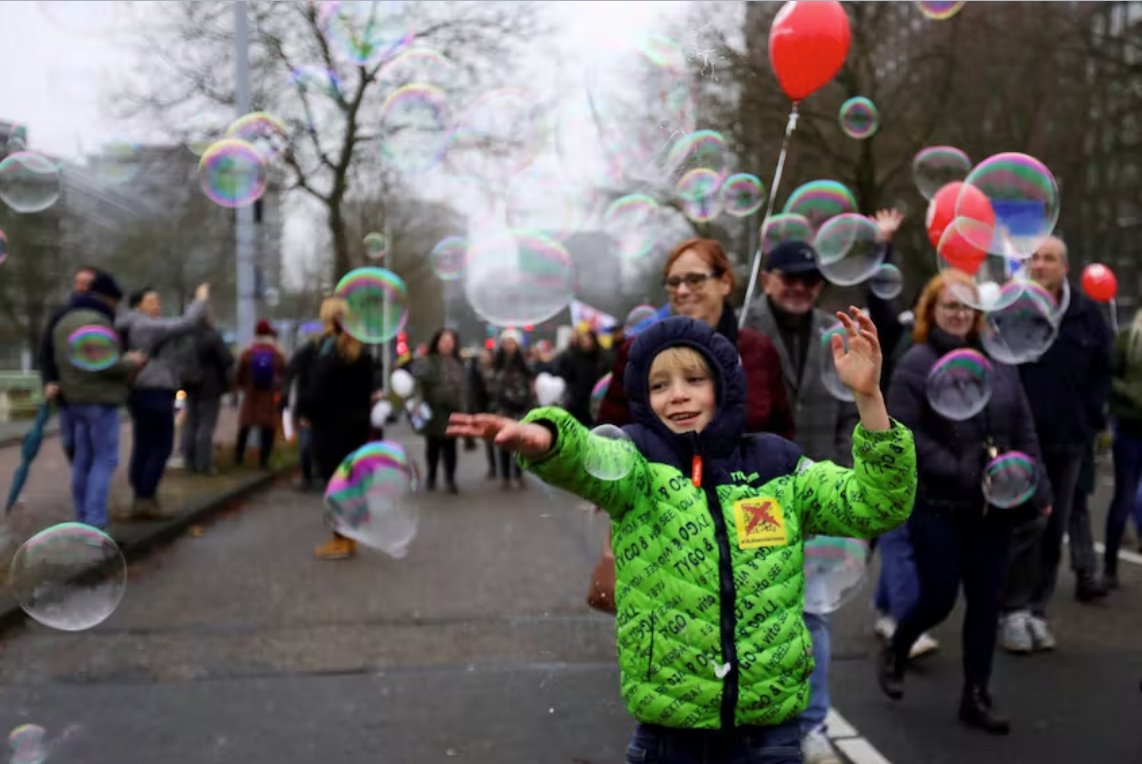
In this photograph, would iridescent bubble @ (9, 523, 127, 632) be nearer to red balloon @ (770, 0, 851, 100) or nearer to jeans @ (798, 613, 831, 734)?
jeans @ (798, 613, 831, 734)

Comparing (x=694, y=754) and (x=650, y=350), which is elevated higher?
(x=650, y=350)

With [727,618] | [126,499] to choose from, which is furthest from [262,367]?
[727,618]

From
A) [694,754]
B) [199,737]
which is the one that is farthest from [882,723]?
[199,737]

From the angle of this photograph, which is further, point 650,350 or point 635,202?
point 635,202

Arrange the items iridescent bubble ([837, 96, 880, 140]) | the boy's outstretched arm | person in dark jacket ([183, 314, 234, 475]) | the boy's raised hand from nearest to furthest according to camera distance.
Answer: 1. the boy's raised hand
2. the boy's outstretched arm
3. iridescent bubble ([837, 96, 880, 140])
4. person in dark jacket ([183, 314, 234, 475])

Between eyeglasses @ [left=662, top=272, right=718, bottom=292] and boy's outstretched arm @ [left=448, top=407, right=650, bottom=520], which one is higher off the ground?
eyeglasses @ [left=662, top=272, right=718, bottom=292]

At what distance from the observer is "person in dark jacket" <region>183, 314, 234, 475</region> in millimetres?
12578

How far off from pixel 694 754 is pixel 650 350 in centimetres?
94

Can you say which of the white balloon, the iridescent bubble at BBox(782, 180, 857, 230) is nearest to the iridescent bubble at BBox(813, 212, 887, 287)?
the iridescent bubble at BBox(782, 180, 857, 230)

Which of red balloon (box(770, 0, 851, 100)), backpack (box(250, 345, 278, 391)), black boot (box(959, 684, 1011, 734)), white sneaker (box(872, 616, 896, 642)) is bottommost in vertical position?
backpack (box(250, 345, 278, 391))

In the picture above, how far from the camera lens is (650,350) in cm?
280

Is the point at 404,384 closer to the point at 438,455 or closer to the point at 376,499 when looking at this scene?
the point at 438,455

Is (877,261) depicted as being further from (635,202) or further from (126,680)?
(126,680)

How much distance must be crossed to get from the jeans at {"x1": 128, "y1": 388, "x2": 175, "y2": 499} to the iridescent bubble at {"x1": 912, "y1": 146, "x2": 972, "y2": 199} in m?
5.90
